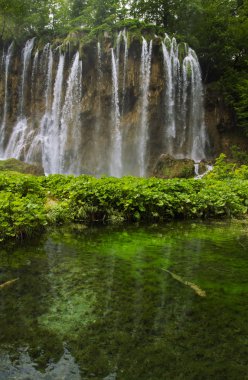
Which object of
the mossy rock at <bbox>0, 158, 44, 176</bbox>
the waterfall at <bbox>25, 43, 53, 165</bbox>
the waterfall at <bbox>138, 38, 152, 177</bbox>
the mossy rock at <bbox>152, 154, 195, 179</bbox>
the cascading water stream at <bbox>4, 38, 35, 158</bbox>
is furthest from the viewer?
the cascading water stream at <bbox>4, 38, 35, 158</bbox>

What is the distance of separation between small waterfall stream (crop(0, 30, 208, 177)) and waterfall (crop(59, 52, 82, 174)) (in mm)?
64

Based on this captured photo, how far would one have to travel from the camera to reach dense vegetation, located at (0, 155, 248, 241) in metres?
7.72

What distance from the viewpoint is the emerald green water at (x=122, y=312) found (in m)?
2.72

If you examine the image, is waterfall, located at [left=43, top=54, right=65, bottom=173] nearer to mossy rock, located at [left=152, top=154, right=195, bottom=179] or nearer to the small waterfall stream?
the small waterfall stream

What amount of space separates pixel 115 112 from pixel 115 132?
1.30m

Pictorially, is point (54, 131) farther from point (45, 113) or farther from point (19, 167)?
point (19, 167)

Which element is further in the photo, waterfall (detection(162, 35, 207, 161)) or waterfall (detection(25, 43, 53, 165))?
waterfall (detection(25, 43, 53, 165))

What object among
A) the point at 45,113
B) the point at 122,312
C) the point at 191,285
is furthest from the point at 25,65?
the point at 122,312

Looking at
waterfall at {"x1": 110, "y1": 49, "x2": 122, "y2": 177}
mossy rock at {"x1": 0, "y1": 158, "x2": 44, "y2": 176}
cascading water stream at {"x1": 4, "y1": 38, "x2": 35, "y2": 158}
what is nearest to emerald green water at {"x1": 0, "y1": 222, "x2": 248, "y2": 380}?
mossy rock at {"x1": 0, "y1": 158, "x2": 44, "y2": 176}

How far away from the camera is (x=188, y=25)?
2820 cm

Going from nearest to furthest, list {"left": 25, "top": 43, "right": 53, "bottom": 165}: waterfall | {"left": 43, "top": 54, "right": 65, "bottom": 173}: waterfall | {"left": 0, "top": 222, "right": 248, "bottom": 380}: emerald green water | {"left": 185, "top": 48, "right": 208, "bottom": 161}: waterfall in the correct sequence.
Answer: {"left": 0, "top": 222, "right": 248, "bottom": 380}: emerald green water < {"left": 43, "top": 54, "right": 65, "bottom": 173}: waterfall < {"left": 25, "top": 43, "right": 53, "bottom": 165}: waterfall < {"left": 185, "top": 48, "right": 208, "bottom": 161}: waterfall

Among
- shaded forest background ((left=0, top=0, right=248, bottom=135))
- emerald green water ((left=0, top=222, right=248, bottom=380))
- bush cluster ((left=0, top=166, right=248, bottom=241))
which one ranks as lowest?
emerald green water ((left=0, top=222, right=248, bottom=380))

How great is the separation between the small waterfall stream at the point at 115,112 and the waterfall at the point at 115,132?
0.06 m

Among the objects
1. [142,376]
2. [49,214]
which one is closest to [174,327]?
[142,376]
